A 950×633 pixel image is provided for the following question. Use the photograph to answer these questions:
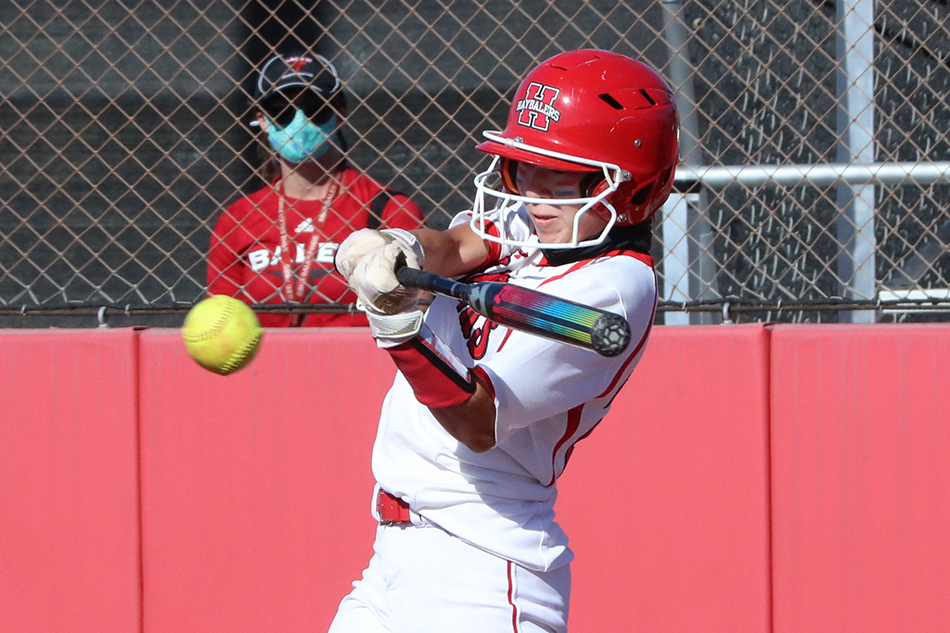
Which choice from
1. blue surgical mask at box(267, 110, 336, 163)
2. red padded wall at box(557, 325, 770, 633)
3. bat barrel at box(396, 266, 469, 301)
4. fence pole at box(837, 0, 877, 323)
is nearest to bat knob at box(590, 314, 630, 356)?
bat barrel at box(396, 266, 469, 301)

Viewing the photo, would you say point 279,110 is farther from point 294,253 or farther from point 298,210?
point 294,253

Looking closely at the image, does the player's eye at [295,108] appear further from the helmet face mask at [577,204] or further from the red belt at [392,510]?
the red belt at [392,510]

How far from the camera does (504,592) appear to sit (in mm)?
1815

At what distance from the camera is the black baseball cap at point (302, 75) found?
332 centimetres

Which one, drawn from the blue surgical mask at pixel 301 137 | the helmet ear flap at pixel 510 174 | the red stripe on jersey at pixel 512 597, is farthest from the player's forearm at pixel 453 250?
the blue surgical mask at pixel 301 137

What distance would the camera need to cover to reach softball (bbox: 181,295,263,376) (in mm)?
1791

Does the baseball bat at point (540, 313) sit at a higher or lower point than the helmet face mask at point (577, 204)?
lower

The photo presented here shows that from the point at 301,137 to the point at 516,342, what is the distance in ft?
6.42

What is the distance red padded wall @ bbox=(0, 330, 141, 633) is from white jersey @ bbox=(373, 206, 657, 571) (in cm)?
152

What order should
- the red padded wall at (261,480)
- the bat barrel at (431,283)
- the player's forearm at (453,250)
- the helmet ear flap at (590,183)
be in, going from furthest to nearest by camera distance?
the red padded wall at (261,480) → the player's forearm at (453,250) → the helmet ear flap at (590,183) → the bat barrel at (431,283)

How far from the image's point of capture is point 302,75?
10.9 feet

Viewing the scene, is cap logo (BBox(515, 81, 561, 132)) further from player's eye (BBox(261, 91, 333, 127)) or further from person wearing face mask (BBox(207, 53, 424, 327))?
player's eye (BBox(261, 91, 333, 127))

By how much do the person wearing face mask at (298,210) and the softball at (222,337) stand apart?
1.37 metres

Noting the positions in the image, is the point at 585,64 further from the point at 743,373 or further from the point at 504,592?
the point at 743,373
